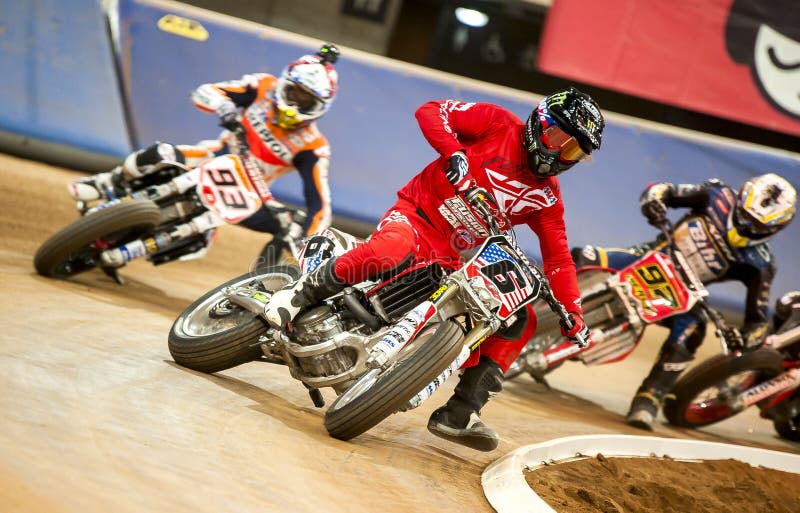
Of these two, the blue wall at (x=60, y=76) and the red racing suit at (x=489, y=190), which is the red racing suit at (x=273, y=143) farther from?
the blue wall at (x=60, y=76)

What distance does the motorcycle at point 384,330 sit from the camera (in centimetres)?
502

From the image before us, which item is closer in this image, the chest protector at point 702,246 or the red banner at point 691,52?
the chest protector at point 702,246

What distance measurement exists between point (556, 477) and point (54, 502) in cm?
330

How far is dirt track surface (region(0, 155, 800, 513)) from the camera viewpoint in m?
3.62

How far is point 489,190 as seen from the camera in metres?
5.58

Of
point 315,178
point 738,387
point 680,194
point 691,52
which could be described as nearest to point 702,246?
point 680,194

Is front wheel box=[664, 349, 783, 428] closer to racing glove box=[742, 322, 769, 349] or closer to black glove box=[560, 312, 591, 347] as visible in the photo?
racing glove box=[742, 322, 769, 349]

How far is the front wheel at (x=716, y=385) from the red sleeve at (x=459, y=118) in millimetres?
3899

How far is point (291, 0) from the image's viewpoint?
15.5 metres

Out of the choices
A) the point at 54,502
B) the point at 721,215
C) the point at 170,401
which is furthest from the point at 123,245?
the point at 721,215

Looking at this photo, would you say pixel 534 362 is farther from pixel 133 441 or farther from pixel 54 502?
pixel 54 502

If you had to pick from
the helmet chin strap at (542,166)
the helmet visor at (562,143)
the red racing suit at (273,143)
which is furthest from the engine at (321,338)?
the red racing suit at (273,143)

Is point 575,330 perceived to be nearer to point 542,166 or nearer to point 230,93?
point 542,166

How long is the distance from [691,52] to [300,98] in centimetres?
652
